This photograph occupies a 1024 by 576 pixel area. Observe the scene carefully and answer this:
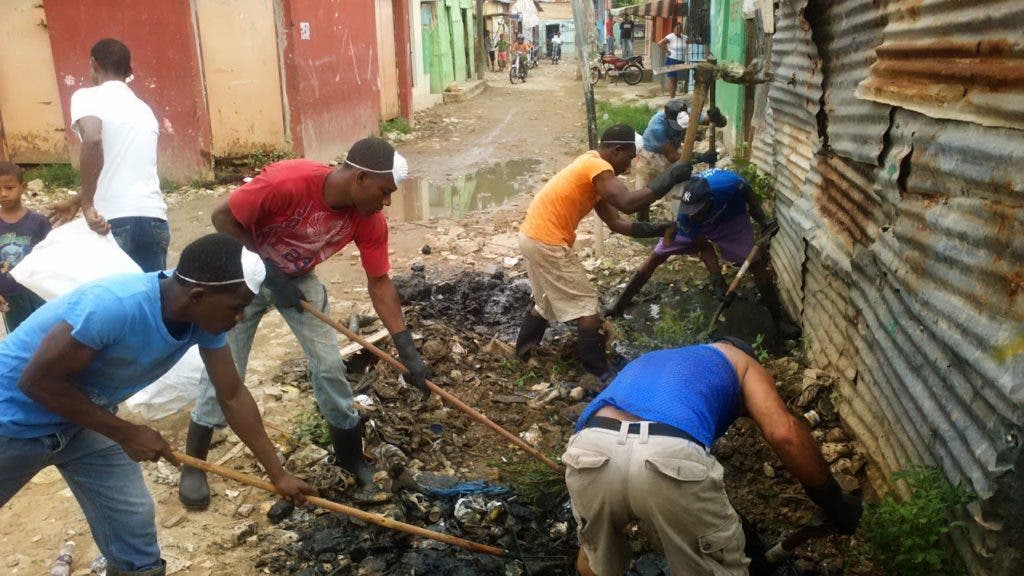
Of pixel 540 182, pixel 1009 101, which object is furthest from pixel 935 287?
pixel 540 182

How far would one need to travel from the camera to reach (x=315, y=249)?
150 inches

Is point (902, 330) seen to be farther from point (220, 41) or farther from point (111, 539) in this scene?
point (220, 41)

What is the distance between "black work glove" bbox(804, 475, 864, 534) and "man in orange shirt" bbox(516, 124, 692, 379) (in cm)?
255

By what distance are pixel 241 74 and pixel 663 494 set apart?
33.4ft

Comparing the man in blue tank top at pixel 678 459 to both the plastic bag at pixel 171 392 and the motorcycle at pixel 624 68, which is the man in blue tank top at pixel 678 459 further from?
the motorcycle at pixel 624 68

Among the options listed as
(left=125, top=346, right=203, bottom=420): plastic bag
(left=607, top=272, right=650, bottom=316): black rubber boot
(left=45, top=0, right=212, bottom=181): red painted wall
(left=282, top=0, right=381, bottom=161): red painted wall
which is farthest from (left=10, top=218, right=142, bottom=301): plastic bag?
(left=282, top=0, right=381, bottom=161): red painted wall

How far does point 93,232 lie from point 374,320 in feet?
7.39

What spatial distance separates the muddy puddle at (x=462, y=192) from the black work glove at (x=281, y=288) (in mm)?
5843

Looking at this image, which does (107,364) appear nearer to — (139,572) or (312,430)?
(139,572)

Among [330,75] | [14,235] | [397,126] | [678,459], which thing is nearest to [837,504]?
[678,459]

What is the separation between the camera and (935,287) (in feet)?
9.94

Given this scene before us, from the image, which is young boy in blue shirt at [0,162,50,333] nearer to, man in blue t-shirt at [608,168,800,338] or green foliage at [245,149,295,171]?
man in blue t-shirt at [608,168,800,338]

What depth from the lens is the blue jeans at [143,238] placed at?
4.67 meters

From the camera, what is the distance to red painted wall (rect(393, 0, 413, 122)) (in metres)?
16.7
